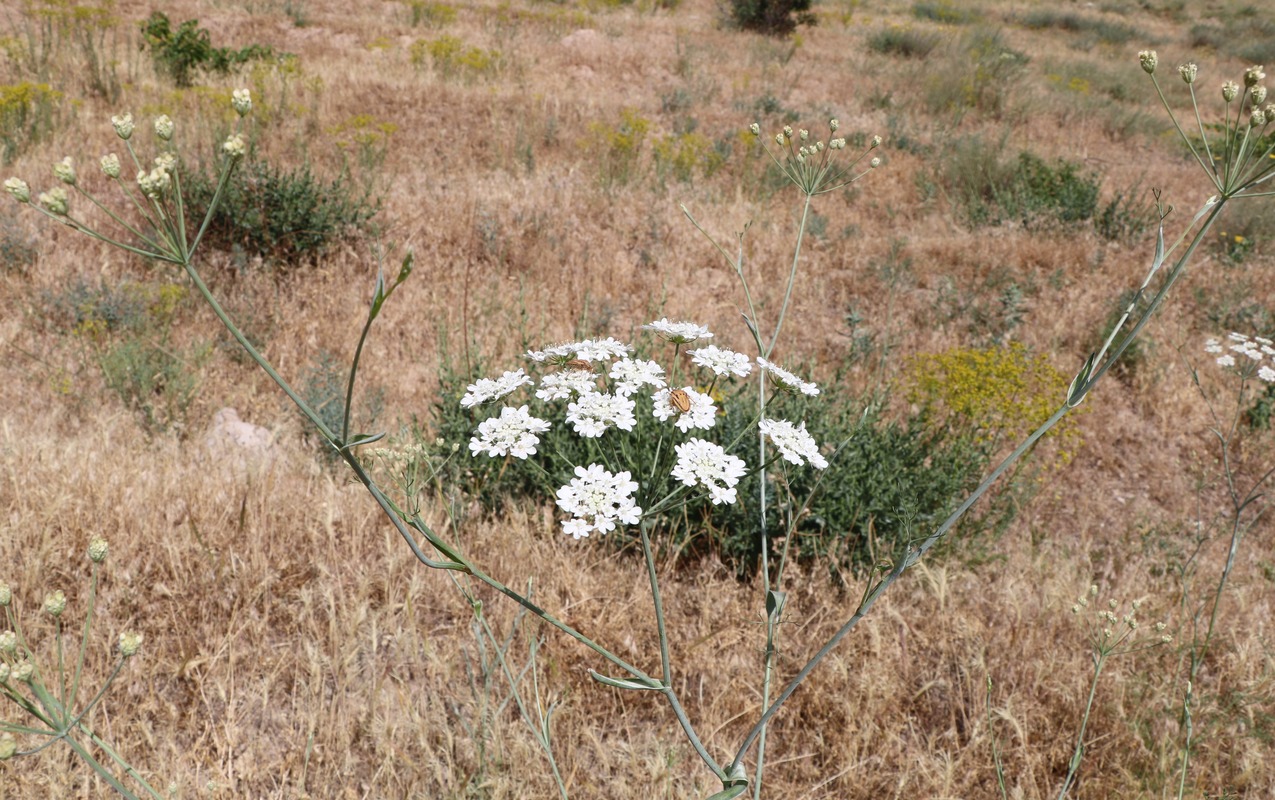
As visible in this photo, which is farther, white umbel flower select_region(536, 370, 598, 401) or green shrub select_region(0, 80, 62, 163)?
green shrub select_region(0, 80, 62, 163)

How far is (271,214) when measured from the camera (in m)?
5.30

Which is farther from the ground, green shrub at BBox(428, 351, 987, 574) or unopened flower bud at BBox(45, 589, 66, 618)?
unopened flower bud at BBox(45, 589, 66, 618)

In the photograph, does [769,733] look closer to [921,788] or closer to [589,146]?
[921,788]

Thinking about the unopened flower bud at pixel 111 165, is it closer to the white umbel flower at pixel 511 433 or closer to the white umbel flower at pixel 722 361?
the white umbel flower at pixel 511 433

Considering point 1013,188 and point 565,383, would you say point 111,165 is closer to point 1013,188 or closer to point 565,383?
point 565,383

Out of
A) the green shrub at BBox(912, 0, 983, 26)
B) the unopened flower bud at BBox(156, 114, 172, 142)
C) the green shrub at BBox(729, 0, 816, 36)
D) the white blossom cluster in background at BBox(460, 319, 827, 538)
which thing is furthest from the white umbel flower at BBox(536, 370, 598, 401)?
the green shrub at BBox(912, 0, 983, 26)

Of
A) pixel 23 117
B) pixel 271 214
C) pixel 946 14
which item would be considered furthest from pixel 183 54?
pixel 946 14

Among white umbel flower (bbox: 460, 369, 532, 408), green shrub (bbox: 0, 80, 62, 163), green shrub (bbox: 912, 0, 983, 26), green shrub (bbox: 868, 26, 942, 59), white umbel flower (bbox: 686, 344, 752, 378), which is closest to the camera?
white umbel flower (bbox: 460, 369, 532, 408)

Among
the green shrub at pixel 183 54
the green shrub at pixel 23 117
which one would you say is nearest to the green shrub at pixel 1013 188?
the green shrub at pixel 23 117

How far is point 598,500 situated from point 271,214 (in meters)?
4.88

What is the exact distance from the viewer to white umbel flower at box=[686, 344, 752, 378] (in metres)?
1.74

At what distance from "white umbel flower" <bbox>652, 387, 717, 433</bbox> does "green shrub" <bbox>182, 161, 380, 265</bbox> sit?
4.61m

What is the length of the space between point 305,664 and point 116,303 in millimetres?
3181

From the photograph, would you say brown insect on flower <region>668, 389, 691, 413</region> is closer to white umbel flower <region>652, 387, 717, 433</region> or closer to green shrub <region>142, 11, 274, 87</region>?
white umbel flower <region>652, 387, 717, 433</region>
